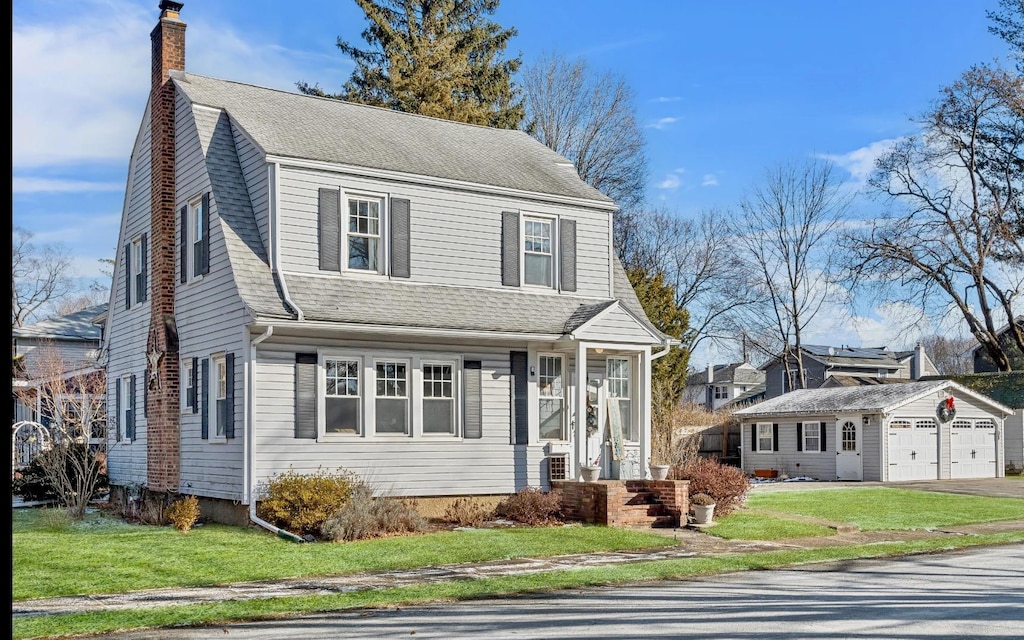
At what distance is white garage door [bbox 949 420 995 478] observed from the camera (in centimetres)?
3794

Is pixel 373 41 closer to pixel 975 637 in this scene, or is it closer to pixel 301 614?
pixel 301 614

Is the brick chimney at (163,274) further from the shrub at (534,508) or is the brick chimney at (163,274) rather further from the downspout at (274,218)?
the shrub at (534,508)

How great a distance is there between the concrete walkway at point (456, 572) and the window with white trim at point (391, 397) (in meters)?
4.76

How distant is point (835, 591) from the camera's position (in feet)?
38.0

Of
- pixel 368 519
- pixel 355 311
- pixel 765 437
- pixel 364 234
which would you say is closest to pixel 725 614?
pixel 368 519

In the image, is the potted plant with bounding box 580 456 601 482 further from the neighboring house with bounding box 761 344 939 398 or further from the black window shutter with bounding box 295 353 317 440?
the neighboring house with bounding box 761 344 939 398

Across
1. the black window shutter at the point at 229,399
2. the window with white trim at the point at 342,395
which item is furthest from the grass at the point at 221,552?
the window with white trim at the point at 342,395

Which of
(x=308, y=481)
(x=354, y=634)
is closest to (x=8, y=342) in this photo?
(x=354, y=634)

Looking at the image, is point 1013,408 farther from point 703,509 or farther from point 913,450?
point 703,509

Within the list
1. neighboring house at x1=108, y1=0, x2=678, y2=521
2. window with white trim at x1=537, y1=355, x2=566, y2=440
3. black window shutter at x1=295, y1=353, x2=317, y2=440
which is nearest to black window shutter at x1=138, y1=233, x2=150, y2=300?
neighboring house at x1=108, y1=0, x2=678, y2=521

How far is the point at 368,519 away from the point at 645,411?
669cm

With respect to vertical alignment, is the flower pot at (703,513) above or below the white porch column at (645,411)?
below

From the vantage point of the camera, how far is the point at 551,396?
20.5 metres

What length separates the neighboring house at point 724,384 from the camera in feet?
270
